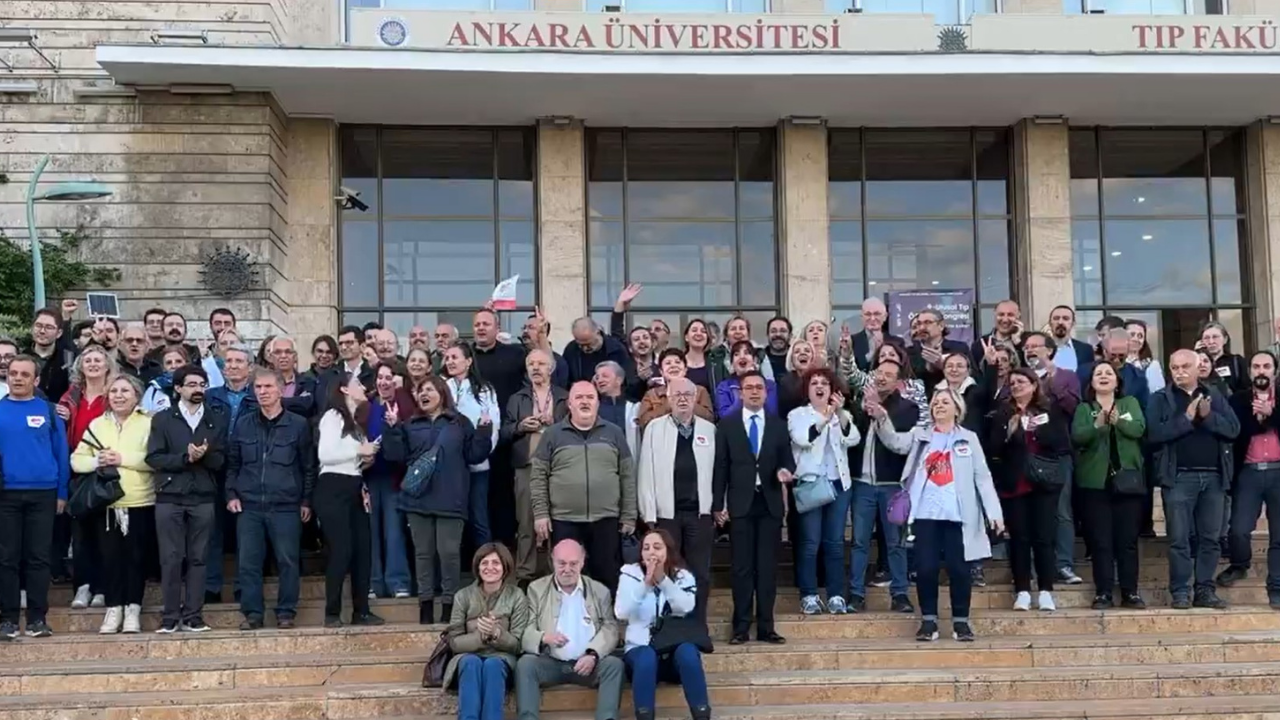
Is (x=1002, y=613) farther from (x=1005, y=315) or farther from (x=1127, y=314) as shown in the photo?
(x=1127, y=314)

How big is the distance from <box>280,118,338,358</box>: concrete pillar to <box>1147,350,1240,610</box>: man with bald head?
9842 mm

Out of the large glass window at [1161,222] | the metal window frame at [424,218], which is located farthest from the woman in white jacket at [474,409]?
the large glass window at [1161,222]

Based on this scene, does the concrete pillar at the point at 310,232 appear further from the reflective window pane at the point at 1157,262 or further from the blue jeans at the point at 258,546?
the reflective window pane at the point at 1157,262

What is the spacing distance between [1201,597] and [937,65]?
7.30 metres

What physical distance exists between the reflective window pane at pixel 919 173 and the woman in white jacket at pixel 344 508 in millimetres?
9528

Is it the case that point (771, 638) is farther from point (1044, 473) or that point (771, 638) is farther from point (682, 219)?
point (682, 219)

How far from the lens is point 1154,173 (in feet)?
53.9

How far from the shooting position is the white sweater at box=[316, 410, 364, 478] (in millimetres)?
8312

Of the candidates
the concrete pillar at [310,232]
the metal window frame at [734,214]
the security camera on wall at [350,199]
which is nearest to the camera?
the concrete pillar at [310,232]

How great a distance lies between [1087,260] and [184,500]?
12183 millimetres

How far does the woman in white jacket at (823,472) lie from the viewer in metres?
8.48

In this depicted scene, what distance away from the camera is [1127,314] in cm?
1620

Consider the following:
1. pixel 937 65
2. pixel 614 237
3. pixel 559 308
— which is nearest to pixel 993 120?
pixel 937 65

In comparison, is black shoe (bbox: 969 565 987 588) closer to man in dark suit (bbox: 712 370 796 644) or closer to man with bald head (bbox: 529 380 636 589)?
man in dark suit (bbox: 712 370 796 644)
